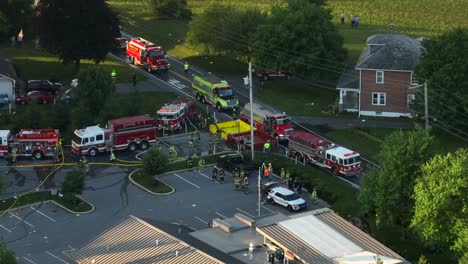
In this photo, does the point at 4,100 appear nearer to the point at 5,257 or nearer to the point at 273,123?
the point at 273,123

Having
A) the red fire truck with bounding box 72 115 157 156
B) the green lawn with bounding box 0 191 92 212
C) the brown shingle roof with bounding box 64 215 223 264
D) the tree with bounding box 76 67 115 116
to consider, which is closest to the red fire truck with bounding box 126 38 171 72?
the tree with bounding box 76 67 115 116

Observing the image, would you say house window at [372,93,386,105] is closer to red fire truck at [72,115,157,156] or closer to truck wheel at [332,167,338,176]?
truck wheel at [332,167,338,176]

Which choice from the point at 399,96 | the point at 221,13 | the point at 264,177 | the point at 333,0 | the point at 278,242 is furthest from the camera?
the point at 333,0

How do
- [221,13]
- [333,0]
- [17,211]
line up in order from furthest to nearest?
[333,0] < [221,13] < [17,211]

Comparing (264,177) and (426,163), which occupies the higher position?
(426,163)

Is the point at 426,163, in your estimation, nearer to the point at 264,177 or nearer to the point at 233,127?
the point at 264,177

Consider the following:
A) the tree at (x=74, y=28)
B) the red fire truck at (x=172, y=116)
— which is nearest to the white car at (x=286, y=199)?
the red fire truck at (x=172, y=116)

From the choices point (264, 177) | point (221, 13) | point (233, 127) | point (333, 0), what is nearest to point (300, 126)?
point (233, 127)
